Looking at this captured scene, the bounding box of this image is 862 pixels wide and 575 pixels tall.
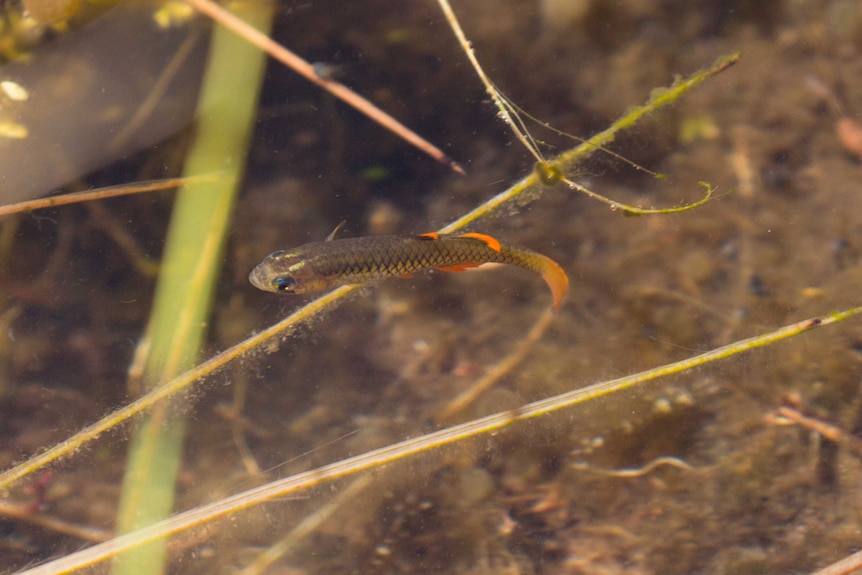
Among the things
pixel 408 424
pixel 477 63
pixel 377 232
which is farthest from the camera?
pixel 408 424

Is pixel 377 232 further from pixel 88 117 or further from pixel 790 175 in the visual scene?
pixel 790 175

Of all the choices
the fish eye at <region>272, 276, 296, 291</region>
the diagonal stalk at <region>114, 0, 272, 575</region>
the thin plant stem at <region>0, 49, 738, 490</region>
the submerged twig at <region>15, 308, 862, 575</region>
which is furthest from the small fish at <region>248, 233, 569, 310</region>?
the submerged twig at <region>15, 308, 862, 575</region>

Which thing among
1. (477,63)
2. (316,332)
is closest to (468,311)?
(316,332)

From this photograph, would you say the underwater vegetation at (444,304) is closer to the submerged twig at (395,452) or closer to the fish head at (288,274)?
the submerged twig at (395,452)

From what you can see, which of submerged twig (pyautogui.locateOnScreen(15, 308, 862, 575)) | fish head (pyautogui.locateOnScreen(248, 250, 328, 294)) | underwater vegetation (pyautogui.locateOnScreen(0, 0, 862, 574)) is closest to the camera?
fish head (pyautogui.locateOnScreen(248, 250, 328, 294))

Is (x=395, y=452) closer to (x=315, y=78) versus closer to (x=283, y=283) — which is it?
(x=283, y=283)

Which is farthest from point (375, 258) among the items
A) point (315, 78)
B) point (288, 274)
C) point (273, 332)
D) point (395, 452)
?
point (395, 452)

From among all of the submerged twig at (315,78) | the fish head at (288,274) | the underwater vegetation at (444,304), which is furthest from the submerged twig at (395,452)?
the submerged twig at (315,78)

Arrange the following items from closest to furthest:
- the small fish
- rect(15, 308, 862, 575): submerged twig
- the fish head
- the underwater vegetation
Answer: the small fish, the fish head, the underwater vegetation, rect(15, 308, 862, 575): submerged twig

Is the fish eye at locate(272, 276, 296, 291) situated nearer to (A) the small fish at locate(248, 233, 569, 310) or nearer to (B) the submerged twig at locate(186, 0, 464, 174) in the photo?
(A) the small fish at locate(248, 233, 569, 310)
